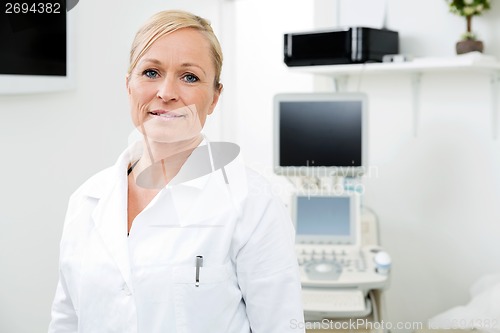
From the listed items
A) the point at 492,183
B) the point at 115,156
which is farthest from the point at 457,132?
the point at 115,156

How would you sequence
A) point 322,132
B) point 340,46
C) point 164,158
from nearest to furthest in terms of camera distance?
point 164,158
point 322,132
point 340,46

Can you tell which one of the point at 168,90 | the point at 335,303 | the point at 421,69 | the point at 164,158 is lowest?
the point at 335,303

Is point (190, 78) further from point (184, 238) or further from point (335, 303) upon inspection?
point (335, 303)

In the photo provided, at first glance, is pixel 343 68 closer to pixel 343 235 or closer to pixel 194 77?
pixel 343 235

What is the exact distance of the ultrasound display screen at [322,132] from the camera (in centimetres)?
250

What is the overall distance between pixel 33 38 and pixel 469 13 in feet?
5.65

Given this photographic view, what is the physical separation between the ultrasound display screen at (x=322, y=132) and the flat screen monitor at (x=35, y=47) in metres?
0.86

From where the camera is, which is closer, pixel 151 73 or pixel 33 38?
pixel 151 73

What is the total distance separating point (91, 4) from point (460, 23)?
157 centimetres

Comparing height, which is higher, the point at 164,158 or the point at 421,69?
the point at 421,69

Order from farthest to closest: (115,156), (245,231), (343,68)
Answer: (343,68) < (115,156) < (245,231)

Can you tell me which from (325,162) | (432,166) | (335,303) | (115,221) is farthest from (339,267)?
(115,221)

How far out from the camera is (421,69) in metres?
2.70

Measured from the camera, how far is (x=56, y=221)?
215cm
